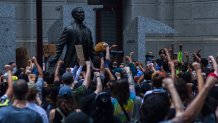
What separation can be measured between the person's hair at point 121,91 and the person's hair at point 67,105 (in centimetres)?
66

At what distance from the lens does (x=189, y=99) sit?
8.20 meters

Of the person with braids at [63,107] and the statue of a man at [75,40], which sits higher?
the statue of a man at [75,40]

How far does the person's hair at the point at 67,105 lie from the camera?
830 centimetres

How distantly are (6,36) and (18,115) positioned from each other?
36.1 ft

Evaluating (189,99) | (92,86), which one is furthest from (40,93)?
(189,99)

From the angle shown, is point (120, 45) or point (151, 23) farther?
point (120, 45)

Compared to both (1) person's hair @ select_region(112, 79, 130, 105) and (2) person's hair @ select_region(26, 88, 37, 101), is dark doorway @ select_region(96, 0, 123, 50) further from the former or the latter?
(2) person's hair @ select_region(26, 88, 37, 101)

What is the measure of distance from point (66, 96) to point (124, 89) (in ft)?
2.75

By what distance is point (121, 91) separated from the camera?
352 inches

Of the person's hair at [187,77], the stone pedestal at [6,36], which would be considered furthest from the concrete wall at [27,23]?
the person's hair at [187,77]

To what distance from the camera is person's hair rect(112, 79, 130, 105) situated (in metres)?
8.85

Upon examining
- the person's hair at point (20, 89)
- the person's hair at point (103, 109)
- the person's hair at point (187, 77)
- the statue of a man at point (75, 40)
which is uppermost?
the statue of a man at point (75, 40)

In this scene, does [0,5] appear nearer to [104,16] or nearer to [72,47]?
[72,47]

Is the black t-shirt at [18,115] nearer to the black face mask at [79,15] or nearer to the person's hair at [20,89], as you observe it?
the person's hair at [20,89]
